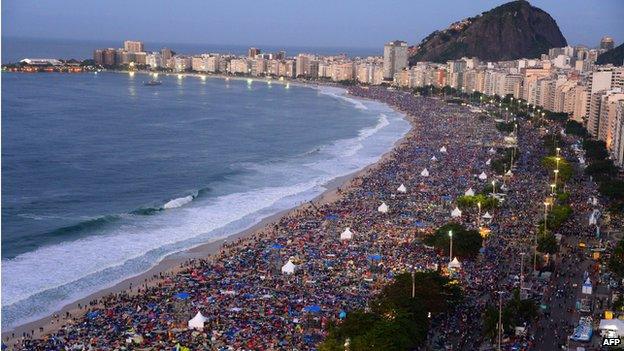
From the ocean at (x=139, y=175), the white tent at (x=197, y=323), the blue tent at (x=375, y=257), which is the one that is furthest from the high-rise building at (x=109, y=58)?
the white tent at (x=197, y=323)

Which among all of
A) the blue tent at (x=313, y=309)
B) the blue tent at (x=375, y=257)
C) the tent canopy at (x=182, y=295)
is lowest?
the tent canopy at (x=182, y=295)

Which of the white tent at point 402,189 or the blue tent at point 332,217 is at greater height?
the white tent at point 402,189

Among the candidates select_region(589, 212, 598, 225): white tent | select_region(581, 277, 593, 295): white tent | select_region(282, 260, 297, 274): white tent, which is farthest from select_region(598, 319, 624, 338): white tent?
select_region(589, 212, 598, 225): white tent

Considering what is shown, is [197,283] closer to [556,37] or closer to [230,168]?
[230,168]

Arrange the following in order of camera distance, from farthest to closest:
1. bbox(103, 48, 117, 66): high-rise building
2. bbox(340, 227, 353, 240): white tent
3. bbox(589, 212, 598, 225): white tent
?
1. bbox(103, 48, 117, 66): high-rise building
2. bbox(589, 212, 598, 225): white tent
3. bbox(340, 227, 353, 240): white tent

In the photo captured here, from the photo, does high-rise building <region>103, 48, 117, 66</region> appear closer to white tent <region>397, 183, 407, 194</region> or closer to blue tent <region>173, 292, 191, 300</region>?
white tent <region>397, 183, 407, 194</region>

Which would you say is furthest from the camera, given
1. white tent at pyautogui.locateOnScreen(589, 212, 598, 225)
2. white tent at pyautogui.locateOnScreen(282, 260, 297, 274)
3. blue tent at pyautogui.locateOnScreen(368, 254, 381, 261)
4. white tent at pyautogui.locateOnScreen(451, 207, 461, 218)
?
white tent at pyautogui.locateOnScreen(451, 207, 461, 218)

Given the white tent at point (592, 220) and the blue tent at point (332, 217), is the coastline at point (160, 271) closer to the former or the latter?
the blue tent at point (332, 217)
